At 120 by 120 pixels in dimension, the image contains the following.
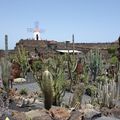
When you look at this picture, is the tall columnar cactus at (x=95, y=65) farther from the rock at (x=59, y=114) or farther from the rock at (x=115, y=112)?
the rock at (x=59, y=114)

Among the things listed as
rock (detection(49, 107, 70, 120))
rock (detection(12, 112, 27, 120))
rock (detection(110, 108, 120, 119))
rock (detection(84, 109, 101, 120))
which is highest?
rock (detection(12, 112, 27, 120))

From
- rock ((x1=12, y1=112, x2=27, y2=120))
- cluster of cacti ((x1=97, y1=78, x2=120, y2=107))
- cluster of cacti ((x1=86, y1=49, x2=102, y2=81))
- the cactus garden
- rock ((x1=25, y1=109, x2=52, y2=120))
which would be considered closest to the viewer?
rock ((x1=12, y1=112, x2=27, y2=120))

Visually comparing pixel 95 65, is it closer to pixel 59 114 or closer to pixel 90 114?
pixel 90 114

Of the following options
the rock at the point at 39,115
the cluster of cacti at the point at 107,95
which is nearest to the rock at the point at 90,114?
the rock at the point at 39,115

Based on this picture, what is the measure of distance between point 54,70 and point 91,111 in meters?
3.14

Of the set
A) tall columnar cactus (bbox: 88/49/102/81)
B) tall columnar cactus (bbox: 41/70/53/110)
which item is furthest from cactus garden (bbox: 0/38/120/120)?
tall columnar cactus (bbox: 88/49/102/81)

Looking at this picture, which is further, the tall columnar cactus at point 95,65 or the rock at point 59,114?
the tall columnar cactus at point 95,65

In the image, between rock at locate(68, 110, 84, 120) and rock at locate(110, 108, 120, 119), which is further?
rock at locate(110, 108, 120, 119)

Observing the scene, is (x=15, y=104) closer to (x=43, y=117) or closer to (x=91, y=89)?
(x=43, y=117)

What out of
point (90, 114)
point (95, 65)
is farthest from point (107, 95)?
point (95, 65)

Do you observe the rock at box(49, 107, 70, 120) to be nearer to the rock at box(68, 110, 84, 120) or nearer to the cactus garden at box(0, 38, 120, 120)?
the cactus garden at box(0, 38, 120, 120)

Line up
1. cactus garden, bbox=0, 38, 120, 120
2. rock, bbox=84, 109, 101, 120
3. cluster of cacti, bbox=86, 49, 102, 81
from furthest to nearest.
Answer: cluster of cacti, bbox=86, 49, 102, 81 → rock, bbox=84, 109, 101, 120 → cactus garden, bbox=0, 38, 120, 120

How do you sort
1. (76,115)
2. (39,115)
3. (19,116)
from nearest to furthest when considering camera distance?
(19,116), (39,115), (76,115)

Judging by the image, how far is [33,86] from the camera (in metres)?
16.9
